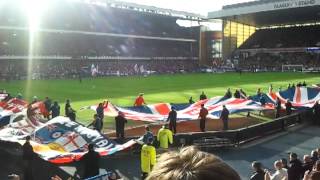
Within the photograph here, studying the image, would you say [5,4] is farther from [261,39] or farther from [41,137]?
[41,137]

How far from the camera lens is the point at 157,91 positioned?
1662 inches

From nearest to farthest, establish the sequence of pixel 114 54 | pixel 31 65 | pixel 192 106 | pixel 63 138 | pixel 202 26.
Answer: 1. pixel 63 138
2. pixel 192 106
3. pixel 31 65
4. pixel 114 54
5. pixel 202 26

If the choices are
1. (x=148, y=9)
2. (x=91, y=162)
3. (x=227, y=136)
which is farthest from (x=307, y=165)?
(x=148, y=9)

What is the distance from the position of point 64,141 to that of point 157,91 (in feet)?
89.9

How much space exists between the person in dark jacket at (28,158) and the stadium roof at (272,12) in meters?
65.3

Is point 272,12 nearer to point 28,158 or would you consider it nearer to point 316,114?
point 316,114

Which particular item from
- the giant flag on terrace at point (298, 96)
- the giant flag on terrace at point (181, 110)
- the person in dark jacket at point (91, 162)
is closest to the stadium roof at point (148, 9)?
the giant flag on terrace at point (298, 96)

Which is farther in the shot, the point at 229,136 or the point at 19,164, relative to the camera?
the point at 229,136

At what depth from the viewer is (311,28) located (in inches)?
3693

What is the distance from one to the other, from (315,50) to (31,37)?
4915cm

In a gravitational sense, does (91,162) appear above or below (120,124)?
above

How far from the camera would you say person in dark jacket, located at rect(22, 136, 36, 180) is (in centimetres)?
1298

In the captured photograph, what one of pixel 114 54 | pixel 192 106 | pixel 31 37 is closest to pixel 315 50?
pixel 114 54

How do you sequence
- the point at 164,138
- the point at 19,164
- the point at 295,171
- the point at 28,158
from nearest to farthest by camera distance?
the point at 295,171 → the point at 28,158 → the point at 19,164 → the point at 164,138
